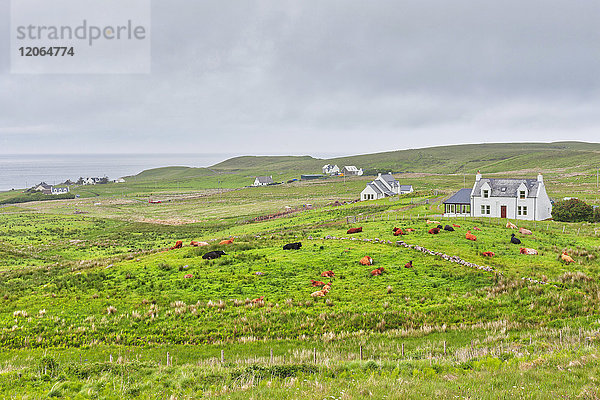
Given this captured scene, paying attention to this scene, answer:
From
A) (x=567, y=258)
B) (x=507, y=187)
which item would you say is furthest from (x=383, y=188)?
(x=567, y=258)

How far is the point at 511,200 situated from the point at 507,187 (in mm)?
2656

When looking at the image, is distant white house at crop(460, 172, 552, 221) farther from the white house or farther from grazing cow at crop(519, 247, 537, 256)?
grazing cow at crop(519, 247, 537, 256)

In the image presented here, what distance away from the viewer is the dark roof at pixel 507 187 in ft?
199

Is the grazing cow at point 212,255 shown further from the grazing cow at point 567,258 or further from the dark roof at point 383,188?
the dark roof at point 383,188

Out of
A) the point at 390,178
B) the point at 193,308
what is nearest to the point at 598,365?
the point at 193,308

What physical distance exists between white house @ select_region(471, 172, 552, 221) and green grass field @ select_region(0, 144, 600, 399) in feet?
71.8

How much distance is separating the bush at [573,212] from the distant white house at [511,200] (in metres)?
2.03

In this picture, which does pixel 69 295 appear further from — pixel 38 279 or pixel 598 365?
pixel 598 365

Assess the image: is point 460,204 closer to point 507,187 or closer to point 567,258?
point 507,187

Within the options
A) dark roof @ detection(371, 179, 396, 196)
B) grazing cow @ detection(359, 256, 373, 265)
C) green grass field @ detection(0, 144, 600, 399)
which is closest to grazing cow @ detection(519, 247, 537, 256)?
green grass field @ detection(0, 144, 600, 399)

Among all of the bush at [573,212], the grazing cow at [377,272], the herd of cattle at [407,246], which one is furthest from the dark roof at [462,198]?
the grazing cow at [377,272]

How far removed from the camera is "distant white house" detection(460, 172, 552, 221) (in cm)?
6003

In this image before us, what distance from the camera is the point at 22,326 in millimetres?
20266

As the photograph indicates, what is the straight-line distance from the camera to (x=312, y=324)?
2008 cm
